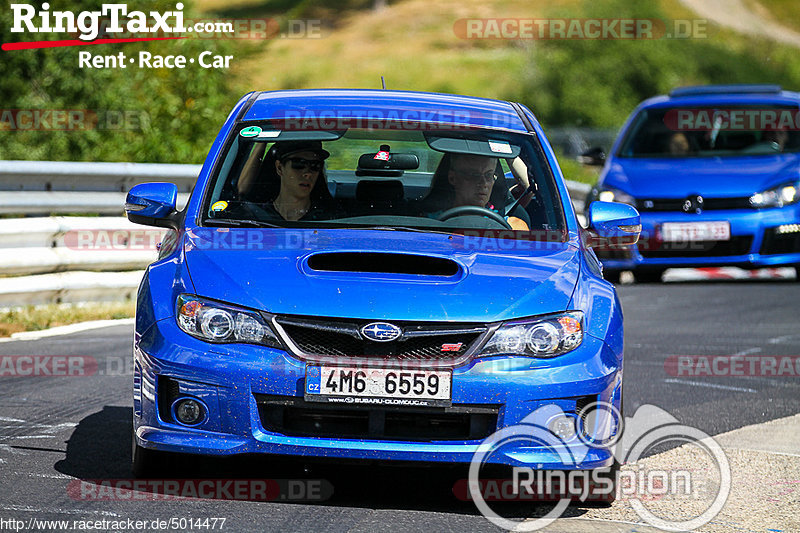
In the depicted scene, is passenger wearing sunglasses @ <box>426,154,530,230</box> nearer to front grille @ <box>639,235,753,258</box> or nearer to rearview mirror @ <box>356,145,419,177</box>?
rearview mirror @ <box>356,145,419,177</box>

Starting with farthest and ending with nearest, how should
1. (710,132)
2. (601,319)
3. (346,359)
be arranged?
1. (710,132)
2. (601,319)
3. (346,359)

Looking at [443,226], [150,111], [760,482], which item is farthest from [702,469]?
[150,111]

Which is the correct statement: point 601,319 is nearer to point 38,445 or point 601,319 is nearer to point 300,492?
point 300,492

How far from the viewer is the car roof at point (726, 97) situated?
1495 centimetres

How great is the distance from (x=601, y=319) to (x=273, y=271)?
4.06 ft

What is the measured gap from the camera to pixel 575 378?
208 inches

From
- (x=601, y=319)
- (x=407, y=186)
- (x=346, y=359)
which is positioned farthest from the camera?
(x=407, y=186)

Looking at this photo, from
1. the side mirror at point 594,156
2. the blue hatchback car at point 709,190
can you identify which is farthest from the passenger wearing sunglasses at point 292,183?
the side mirror at point 594,156

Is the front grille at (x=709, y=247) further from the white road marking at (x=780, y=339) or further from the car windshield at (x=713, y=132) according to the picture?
the white road marking at (x=780, y=339)

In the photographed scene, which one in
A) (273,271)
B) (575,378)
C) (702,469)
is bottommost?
(702,469)

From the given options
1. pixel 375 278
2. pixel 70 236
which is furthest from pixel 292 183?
pixel 70 236

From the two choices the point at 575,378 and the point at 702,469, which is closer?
the point at 575,378

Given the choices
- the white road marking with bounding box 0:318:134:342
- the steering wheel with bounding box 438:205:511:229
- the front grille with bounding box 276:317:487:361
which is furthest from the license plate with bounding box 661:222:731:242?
the front grille with bounding box 276:317:487:361

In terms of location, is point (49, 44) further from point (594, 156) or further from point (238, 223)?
point (238, 223)
